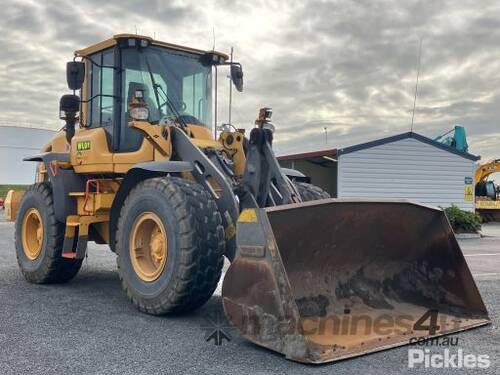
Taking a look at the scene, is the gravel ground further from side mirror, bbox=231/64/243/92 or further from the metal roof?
the metal roof

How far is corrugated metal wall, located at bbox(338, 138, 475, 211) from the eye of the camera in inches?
892

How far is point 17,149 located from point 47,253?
56419mm

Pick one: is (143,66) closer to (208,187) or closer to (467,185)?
(208,187)

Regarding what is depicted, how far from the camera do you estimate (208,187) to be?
18.9ft

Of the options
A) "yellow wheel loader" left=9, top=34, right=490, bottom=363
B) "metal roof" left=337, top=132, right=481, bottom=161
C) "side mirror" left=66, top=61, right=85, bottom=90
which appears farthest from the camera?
"metal roof" left=337, top=132, right=481, bottom=161

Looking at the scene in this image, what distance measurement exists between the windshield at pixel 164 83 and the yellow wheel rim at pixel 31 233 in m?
2.28

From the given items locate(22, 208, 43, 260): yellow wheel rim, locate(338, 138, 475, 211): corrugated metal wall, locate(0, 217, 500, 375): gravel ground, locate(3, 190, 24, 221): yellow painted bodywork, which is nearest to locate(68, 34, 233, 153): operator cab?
locate(22, 208, 43, 260): yellow wheel rim

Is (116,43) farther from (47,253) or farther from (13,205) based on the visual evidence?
(13,205)

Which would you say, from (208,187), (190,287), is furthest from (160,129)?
(190,287)

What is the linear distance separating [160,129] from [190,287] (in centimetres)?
194

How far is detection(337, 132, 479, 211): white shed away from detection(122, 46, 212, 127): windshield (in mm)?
15816

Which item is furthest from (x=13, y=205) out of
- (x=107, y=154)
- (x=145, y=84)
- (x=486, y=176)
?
(x=486, y=176)

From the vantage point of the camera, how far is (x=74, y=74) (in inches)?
269

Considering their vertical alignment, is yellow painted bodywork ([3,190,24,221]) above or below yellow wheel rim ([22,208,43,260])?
above
